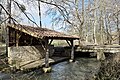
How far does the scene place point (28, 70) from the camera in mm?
11820

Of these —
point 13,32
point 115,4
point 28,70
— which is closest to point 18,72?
point 28,70

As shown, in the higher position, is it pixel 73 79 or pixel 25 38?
pixel 25 38

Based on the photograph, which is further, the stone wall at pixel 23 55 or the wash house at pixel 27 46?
the stone wall at pixel 23 55

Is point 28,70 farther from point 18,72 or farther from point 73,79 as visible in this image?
point 73,79

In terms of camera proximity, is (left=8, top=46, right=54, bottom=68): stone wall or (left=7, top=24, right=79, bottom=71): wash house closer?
(left=7, top=24, right=79, bottom=71): wash house

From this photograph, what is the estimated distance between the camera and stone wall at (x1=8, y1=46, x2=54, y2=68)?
13.7 m

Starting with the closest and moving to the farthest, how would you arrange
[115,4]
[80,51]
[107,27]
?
[80,51] < [115,4] < [107,27]

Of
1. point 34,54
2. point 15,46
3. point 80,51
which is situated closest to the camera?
point 15,46

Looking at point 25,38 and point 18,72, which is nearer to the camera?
point 18,72

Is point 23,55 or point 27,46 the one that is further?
point 27,46

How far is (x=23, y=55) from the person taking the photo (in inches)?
583

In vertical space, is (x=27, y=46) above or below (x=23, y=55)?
above

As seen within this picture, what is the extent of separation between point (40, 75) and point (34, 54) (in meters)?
5.31

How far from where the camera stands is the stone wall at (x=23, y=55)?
13.7 meters
